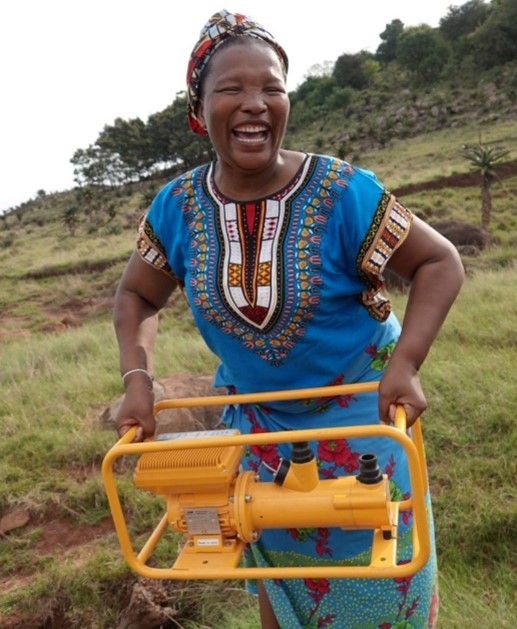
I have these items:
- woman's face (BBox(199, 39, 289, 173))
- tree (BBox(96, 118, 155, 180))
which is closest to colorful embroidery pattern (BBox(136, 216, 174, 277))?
woman's face (BBox(199, 39, 289, 173))

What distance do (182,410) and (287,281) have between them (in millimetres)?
2553

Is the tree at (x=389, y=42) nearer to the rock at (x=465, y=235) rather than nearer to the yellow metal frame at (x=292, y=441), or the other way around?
the rock at (x=465, y=235)

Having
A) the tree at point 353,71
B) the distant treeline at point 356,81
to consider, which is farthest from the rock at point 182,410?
the tree at point 353,71

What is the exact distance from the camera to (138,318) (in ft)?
6.07

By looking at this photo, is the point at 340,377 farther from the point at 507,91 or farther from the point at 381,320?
the point at 507,91

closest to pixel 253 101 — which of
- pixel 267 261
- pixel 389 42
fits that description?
pixel 267 261

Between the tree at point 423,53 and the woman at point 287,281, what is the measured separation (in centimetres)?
4515

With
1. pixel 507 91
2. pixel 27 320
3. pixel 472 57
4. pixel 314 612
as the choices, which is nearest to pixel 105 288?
pixel 27 320

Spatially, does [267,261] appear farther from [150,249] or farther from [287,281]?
[150,249]

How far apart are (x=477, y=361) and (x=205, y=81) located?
2.95 meters

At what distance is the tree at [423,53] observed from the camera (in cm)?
4312

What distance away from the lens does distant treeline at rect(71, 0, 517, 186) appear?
4059 centimetres

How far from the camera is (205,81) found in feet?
5.18

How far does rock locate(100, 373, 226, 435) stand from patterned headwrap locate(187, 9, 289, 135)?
2318 mm
